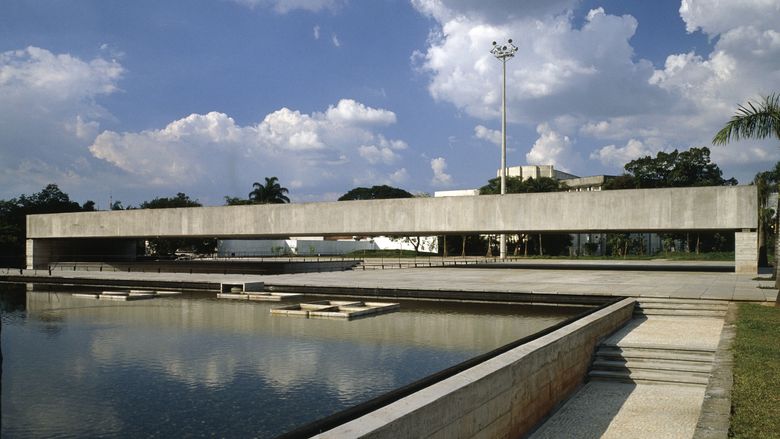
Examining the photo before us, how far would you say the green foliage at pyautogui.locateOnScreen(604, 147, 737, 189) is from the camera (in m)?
64.3

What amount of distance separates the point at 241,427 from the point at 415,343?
5162 millimetres

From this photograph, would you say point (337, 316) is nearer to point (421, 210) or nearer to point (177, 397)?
point (177, 397)

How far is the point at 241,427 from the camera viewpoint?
269 inches

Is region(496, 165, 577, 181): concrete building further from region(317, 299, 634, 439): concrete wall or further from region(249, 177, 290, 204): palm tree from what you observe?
region(317, 299, 634, 439): concrete wall

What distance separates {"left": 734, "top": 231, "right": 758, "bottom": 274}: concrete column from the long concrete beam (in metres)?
0.48

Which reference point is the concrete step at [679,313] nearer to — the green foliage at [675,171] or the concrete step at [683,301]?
the concrete step at [683,301]

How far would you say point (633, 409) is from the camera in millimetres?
7637

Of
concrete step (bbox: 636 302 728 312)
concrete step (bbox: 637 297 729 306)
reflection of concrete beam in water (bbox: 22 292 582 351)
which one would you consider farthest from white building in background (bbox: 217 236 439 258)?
concrete step (bbox: 636 302 728 312)

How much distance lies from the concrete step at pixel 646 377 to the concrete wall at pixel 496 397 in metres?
0.27

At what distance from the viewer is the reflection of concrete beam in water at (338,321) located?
40.2 feet

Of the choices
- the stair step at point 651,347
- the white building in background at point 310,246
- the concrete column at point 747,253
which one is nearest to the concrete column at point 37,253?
the white building in background at point 310,246

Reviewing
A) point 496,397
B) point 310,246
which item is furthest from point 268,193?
point 496,397

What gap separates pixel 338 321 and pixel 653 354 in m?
7.30

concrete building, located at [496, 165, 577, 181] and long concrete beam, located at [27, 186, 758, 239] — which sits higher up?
concrete building, located at [496, 165, 577, 181]
